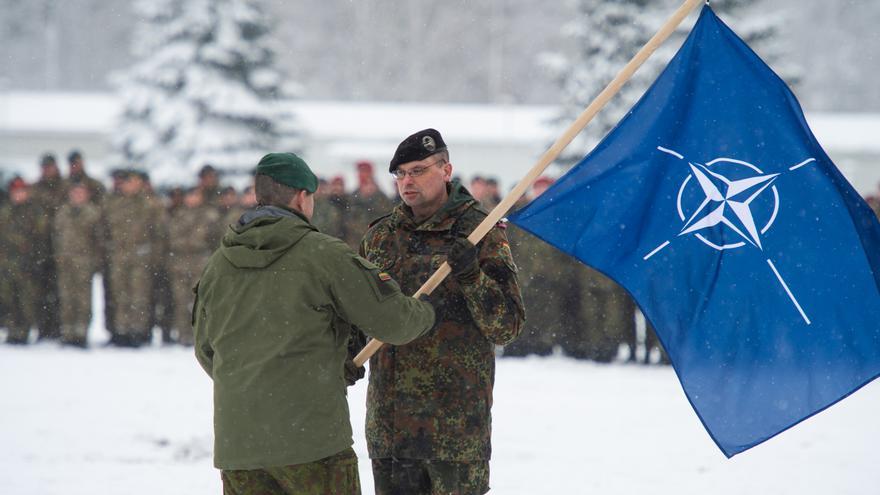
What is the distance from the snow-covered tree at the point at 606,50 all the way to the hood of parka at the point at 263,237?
20171mm

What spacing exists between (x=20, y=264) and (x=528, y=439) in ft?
26.6

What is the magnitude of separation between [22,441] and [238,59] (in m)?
20.6

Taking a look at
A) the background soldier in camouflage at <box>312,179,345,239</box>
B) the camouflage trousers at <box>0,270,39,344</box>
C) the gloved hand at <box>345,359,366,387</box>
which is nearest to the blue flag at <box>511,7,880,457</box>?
the gloved hand at <box>345,359,366,387</box>

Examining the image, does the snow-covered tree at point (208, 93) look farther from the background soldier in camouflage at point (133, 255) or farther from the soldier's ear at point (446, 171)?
the soldier's ear at point (446, 171)

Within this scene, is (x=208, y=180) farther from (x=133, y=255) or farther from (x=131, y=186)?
(x=133, y=255)

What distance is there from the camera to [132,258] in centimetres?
1316

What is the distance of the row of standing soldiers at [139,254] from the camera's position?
1246 centimetres

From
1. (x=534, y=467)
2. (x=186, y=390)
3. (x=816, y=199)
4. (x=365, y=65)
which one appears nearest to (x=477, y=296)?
(x=816, y=199)

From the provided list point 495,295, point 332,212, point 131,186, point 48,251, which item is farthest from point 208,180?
point 495,295

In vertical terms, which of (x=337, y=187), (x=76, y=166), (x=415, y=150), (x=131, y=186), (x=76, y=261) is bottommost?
(x=76, y=261)

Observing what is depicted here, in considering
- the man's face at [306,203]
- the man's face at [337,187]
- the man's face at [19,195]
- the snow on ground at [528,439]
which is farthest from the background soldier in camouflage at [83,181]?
the man's face at [306,203]

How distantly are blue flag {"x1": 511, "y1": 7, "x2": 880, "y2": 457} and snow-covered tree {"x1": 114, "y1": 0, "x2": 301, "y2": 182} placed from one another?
2324 centimetres

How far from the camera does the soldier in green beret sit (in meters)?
3.65

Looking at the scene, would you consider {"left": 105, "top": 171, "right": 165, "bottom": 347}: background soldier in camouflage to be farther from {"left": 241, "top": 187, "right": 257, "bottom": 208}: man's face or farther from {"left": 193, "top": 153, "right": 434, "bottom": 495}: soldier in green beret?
{"left": 193, "top": 153, "right": 434, "bottom": 495}: soldier in green beret
